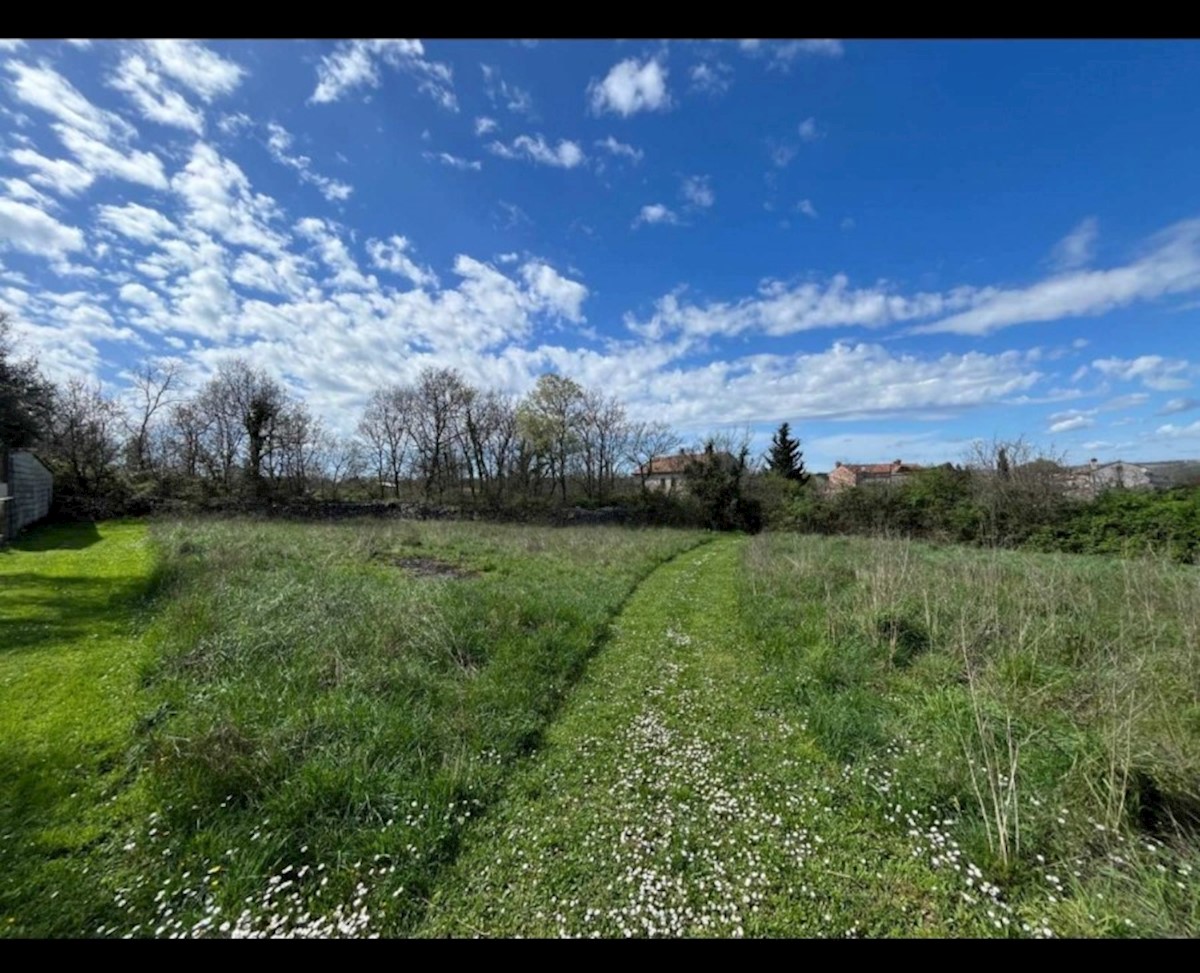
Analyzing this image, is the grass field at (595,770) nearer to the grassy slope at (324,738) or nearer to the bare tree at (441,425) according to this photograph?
the grassy slope at (324,738)

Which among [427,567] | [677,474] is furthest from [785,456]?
[427,567]

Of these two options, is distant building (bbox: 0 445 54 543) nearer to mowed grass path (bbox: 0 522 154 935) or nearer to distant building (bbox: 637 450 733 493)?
mowed grass path (bbox: 0 522 154 935)

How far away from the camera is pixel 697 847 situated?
3.11m

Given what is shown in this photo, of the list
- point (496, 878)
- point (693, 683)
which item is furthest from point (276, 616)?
point (693, 683)

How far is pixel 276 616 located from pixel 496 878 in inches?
221

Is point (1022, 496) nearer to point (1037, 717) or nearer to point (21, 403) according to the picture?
point (1037, 717)

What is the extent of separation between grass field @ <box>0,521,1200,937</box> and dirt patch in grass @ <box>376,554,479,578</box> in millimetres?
4097

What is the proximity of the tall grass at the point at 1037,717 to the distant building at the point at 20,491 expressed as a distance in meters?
21.9

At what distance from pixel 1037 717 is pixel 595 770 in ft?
13.5

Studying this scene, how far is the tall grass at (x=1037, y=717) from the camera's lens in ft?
8.98

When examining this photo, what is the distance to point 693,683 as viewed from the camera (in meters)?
5.74

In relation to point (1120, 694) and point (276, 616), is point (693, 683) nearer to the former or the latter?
point (1120, 694)

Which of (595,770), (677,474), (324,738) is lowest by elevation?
(595,770)

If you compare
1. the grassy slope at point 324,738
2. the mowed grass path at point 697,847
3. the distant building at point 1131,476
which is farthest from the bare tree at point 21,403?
the distant building at point 1131,476
